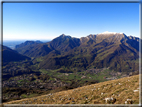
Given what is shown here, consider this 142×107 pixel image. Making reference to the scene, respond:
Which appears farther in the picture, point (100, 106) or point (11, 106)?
point (11, 106)

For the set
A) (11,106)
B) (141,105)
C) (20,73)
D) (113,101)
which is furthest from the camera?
(20,73)

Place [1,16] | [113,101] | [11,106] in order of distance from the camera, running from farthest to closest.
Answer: [11,106] → [113,101] → [1,16]

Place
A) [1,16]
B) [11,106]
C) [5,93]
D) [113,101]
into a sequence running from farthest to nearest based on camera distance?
[5,93] < [11,106] < [113,101] < [1,16]

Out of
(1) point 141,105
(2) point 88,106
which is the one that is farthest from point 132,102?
(2) point 88,106

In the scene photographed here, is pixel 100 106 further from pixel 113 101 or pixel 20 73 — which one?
pixel 20 73

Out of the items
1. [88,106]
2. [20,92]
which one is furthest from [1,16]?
[20,92]

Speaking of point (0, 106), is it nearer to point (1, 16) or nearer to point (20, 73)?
point (1, 16)

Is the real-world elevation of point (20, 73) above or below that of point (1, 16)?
below

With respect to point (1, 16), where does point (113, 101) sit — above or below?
below

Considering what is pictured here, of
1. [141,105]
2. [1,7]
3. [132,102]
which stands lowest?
[132,102]
